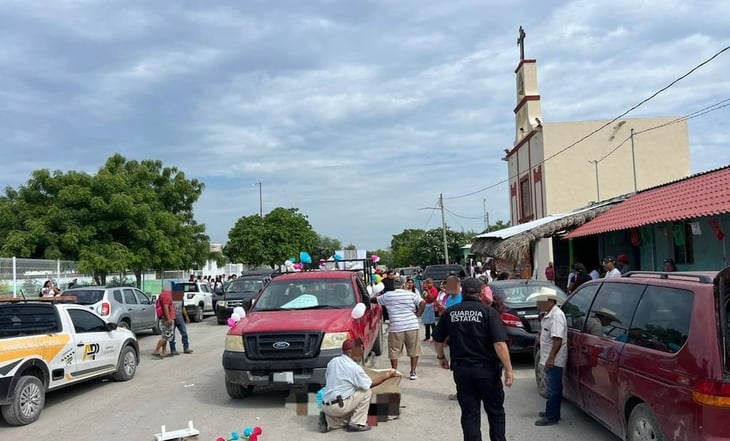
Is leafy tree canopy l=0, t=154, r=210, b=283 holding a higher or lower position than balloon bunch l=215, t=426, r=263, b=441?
higher

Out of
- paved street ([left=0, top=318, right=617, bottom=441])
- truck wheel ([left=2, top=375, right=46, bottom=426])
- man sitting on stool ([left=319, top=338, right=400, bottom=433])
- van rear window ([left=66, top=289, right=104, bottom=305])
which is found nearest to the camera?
paved street ([left=0, top=318, right=617, bottom=441])

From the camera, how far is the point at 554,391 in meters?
6.58

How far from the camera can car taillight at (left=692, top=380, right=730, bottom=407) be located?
4.00 meters

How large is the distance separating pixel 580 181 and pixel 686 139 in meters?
5.45

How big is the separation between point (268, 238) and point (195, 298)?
2539cm

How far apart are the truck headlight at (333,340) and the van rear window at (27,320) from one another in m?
3.90

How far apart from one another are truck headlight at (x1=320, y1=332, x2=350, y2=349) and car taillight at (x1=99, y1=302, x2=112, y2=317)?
9186 mm

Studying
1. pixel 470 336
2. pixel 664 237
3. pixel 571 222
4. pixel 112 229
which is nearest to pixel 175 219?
pixel 112 229

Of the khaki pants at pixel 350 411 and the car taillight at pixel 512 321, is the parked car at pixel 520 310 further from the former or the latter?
the khaki pants at pixel 350 411

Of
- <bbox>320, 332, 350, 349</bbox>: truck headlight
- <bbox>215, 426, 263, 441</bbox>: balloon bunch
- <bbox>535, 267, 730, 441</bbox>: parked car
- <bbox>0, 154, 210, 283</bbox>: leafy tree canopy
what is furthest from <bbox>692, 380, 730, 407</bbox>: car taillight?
<bbox>0, 154, 210, 283</bbox>: leafy tree canopy

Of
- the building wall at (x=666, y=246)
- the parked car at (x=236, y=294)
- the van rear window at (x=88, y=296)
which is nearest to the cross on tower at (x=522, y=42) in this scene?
the building wall at (x=666, y=246)

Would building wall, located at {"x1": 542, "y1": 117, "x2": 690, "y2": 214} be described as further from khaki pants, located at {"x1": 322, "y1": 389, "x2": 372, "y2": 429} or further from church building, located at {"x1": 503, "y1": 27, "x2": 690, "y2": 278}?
khaki pants, located at {"x1": 322, "y1": 389, "x2": 372, "y2": 429}

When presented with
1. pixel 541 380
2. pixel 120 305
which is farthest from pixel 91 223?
pixel 541 380

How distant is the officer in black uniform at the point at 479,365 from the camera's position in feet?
16.8
